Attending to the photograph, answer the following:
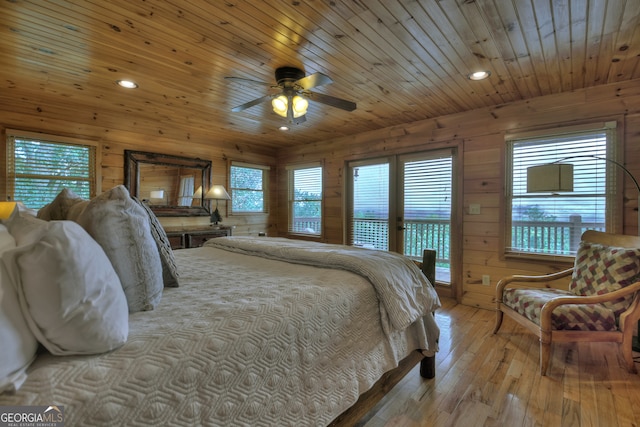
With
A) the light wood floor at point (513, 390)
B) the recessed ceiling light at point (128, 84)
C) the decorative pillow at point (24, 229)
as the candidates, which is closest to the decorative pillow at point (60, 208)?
the decorative pillow at point (24, 229)

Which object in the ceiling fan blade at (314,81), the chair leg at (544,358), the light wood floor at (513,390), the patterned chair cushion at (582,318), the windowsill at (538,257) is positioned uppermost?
the ceiling fan blade at (314,81)

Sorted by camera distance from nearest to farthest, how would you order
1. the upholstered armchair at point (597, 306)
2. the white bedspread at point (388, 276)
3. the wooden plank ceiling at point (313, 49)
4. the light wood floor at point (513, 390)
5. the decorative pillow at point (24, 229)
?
the decorative pillow at point (24, 229)
the white bedspread at point (388, 276)
the light wood floor at point (513, 390)
the wooden plank ceiling at point (313, 49)
the upholstered armchair at point (597, 306)

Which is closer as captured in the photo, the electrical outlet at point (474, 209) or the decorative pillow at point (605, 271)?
the decorative pillow at point (605, 271)

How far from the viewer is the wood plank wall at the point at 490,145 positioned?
272 centimetres

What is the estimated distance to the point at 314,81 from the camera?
212 cm

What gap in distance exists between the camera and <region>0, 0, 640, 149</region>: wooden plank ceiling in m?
1.76

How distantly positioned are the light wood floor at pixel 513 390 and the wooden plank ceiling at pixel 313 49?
2.27 meters

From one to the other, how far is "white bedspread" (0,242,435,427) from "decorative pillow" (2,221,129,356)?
0.05 m

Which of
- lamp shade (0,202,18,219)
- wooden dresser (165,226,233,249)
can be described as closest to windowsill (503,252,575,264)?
wooden dresser (165,226,233,249)

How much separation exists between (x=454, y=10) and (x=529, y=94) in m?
1.84

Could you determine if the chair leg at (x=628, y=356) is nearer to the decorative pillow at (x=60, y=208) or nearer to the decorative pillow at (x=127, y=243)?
the decorative pillow at (x=127, y=243)

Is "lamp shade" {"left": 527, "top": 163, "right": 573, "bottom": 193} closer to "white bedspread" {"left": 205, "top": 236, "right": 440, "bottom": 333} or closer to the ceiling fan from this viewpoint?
"white bedspread" {"left": 205, "top": 236, "right": 440, "bottom": 333}

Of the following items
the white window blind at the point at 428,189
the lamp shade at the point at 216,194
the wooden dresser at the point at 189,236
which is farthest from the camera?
the lamp shade at the point at 216,194

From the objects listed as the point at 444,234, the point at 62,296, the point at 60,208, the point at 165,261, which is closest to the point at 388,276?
the point at 165,261
